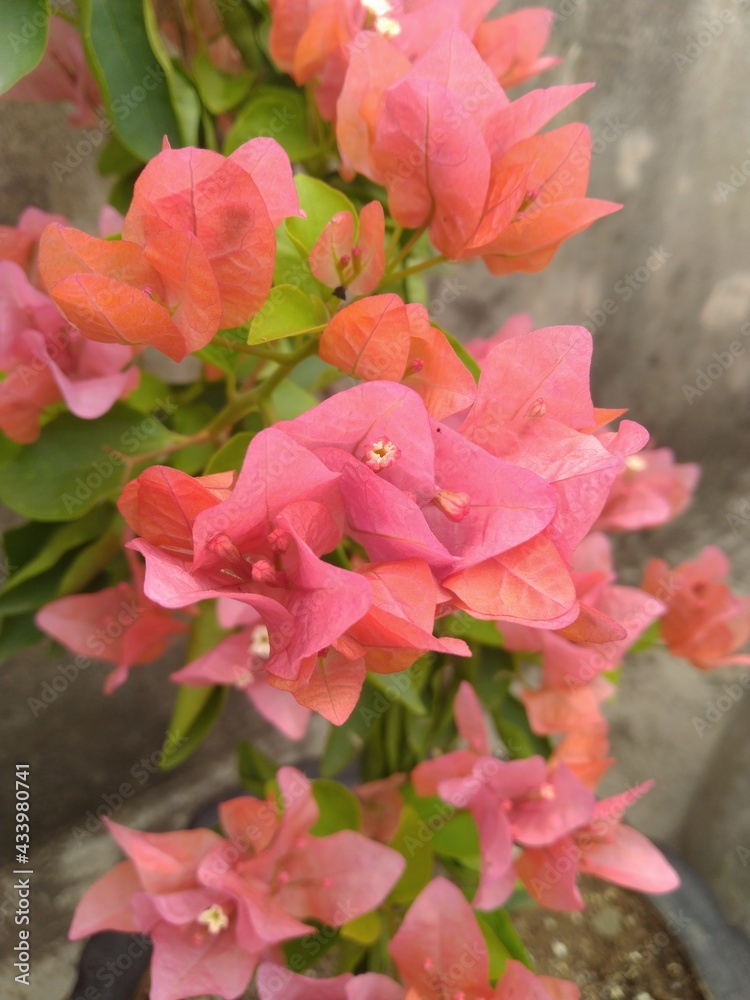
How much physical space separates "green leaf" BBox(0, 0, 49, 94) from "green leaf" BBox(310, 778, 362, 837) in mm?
584

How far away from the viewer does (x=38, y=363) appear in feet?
1.73

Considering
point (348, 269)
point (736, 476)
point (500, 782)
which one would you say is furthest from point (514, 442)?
point (736, 476)

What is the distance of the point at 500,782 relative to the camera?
0.57 metres

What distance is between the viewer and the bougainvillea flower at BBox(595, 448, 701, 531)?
728 mm

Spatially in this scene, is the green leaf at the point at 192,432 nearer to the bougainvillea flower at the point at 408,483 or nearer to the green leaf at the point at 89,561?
the green leaf at the point at 89,561

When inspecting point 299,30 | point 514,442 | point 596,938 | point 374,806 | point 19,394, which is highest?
point 299,30

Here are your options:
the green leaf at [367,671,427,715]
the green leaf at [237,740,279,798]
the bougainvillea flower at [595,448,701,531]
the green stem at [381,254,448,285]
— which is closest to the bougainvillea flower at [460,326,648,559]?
the green stem at [381,254,448,285]

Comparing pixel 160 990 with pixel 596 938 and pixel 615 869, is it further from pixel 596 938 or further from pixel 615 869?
pixel 596 938

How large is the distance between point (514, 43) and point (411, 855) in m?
0.66

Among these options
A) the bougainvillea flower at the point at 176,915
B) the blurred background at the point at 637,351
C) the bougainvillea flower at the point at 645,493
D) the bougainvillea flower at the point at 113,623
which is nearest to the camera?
the bougainvillea flower at the point at 176,915

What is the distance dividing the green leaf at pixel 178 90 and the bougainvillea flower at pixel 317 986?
585 mm

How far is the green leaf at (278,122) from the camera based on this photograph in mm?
548

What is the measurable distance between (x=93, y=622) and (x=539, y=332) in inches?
18.1

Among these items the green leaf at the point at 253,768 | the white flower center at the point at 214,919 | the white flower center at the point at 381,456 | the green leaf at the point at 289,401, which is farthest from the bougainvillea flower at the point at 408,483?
the green leaf at the point at 253,768
